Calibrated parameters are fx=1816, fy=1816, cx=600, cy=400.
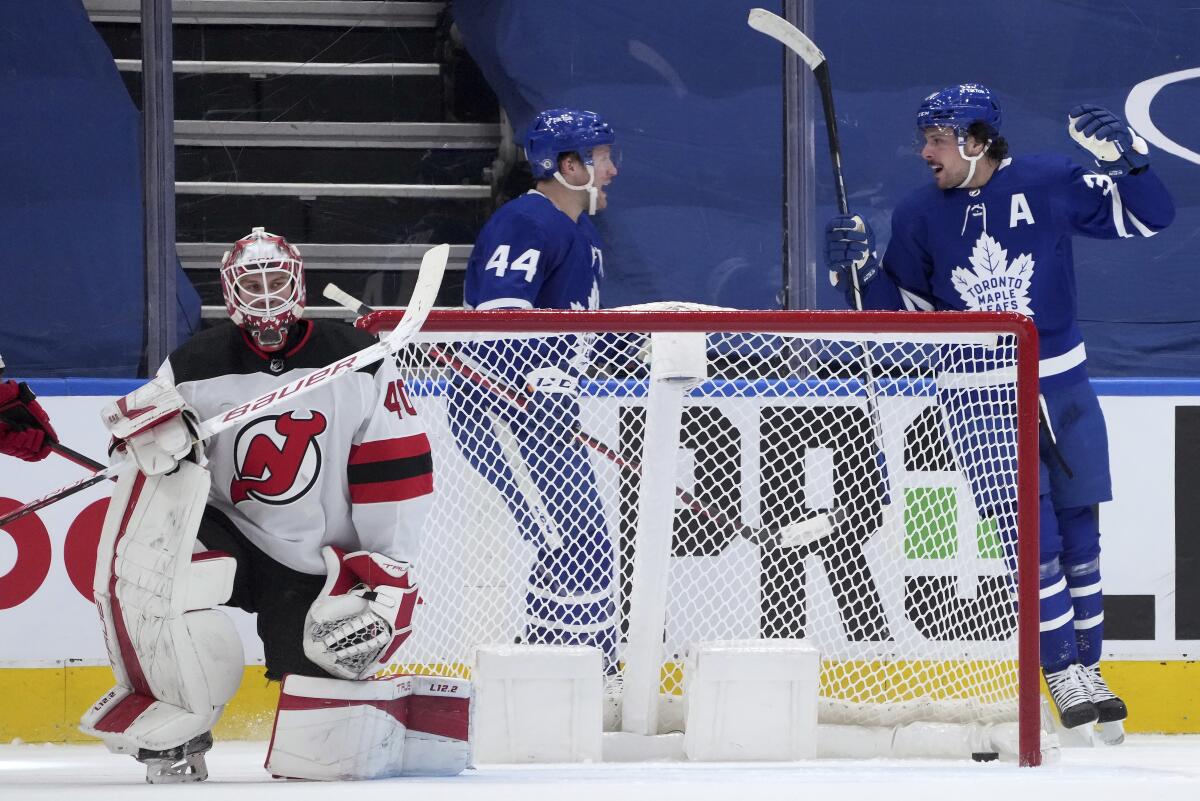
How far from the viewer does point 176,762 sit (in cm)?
262

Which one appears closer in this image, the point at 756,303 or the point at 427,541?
the point at 427,541

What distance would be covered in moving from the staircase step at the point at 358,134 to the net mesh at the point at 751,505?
1.58 metres

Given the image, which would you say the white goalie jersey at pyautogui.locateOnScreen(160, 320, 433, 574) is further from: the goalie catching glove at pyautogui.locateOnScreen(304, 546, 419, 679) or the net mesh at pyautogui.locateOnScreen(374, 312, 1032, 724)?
the net mesh at pyautogui.locateOnScreen(374, 312, 1032, 724)

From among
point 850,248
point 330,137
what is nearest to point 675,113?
point 330,137

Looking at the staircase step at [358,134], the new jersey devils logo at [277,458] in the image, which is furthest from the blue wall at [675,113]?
the new jersey devils logo at [277,458]

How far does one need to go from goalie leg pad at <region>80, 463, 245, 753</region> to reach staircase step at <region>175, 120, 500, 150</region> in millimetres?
2274

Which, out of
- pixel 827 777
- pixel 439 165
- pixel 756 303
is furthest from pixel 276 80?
pixel 827 777

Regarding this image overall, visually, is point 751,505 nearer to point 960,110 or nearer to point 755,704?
point 755,704

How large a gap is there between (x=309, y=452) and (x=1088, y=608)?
1.62 meters

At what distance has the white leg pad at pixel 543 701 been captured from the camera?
2969 millimetres

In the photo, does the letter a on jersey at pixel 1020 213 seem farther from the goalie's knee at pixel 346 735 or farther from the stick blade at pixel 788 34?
the goalie's knee at pixel 346 735

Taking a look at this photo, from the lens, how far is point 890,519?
3426 millimetres

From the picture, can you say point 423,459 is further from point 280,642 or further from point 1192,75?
point 1192,75

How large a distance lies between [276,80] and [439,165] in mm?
488
